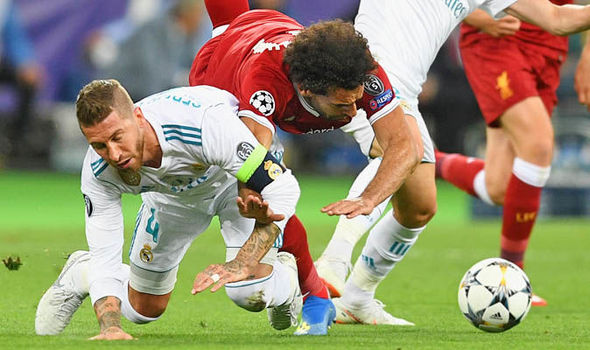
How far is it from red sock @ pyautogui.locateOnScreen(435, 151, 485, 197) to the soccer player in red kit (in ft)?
10.8

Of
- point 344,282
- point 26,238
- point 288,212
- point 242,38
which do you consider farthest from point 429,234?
point 288,212

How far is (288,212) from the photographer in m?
5.04

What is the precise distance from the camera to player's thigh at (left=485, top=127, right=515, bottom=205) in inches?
342

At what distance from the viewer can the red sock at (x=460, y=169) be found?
9164 mm

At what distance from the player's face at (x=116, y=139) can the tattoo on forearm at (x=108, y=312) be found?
55 centimetres

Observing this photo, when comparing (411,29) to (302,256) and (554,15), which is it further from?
(302,256)

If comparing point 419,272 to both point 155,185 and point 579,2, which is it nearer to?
point 155,185

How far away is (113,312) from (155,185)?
23.2 inches

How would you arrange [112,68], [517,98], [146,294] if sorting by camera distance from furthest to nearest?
1. [112,68]
2. [517,98]
3. [146,294]

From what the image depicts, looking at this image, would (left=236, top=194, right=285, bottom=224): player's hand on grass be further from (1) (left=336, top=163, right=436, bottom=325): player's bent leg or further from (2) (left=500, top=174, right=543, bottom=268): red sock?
(2) (left=500, top=174, right=543, bottom=268): red sock

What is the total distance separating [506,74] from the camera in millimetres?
8117

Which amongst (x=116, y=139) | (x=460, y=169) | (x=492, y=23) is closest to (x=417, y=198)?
(x=492, y=23)

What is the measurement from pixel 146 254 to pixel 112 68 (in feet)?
35.1

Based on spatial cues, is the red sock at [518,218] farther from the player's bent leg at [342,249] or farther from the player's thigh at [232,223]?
the player's thigh at [232,223]
